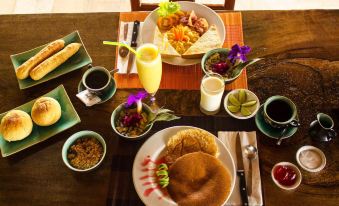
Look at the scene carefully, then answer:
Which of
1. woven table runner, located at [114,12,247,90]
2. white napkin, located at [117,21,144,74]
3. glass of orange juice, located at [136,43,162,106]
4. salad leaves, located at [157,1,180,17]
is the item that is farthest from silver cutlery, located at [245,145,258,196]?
salad leaves, located at [157,1,180,17]

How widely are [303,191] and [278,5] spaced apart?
1.97 m

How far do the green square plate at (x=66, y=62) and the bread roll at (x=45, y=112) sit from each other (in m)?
0.14

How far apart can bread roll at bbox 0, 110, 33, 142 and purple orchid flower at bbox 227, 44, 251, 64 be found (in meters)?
0.77

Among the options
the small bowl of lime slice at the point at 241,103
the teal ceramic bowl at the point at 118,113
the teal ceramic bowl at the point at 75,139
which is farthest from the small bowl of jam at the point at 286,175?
the teal ceramic bowl at the point at 75,139

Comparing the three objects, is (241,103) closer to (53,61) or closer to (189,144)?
(189,144)

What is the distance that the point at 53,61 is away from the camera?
1.39 m

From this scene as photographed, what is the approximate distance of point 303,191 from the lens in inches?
45.5

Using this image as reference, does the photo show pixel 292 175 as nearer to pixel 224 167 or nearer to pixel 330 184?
pixel 330 184

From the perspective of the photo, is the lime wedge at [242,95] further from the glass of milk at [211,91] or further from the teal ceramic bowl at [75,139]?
the teal ceramic bowl at [75,139]

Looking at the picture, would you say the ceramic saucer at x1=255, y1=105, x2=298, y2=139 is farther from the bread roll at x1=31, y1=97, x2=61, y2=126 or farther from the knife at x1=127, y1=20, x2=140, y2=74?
the bread roll at x1=31, y1=97, x2=61, y2=126

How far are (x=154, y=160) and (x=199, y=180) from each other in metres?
0.18

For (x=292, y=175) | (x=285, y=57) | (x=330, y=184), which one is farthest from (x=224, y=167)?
(x=285, y=57)

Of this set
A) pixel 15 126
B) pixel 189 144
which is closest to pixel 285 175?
pixel 189 144

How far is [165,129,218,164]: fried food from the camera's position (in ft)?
3.88
